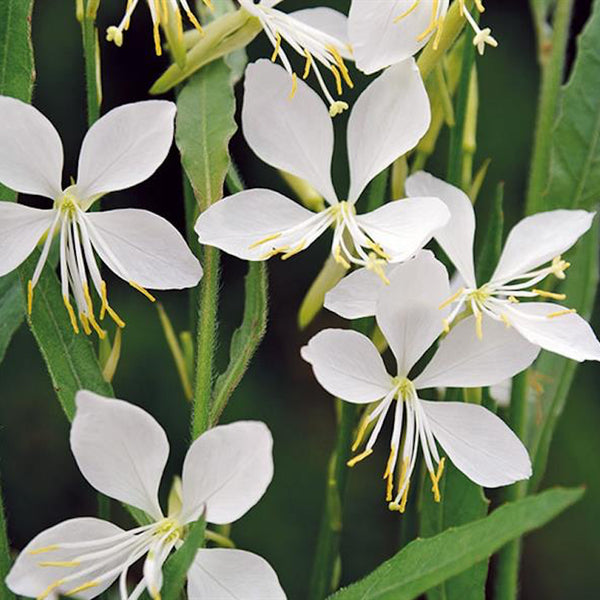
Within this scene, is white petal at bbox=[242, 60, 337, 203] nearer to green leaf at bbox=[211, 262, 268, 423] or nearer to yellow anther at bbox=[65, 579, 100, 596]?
green leaf at bbox=[211, 262, 268, 423]

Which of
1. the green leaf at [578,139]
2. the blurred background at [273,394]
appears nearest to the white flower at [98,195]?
the green leaf at [578,139]

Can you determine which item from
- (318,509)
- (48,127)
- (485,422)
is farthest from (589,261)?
(318,509)

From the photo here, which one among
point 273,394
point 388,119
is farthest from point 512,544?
point 273,394

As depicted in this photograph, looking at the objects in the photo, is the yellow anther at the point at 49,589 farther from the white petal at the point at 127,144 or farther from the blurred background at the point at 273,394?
the blurred background at the point at 273,394

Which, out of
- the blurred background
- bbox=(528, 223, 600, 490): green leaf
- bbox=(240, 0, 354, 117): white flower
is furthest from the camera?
the blurred background

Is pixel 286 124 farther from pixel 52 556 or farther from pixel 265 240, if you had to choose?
pixel 52 556

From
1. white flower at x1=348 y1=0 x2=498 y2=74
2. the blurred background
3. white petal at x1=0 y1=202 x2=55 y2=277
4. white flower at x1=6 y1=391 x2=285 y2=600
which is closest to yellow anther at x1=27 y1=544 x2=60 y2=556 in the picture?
white flower at x1=6 y1=391 x2=285 y2=600

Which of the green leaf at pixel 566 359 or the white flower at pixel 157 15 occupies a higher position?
the white flower at pixel 157 15
